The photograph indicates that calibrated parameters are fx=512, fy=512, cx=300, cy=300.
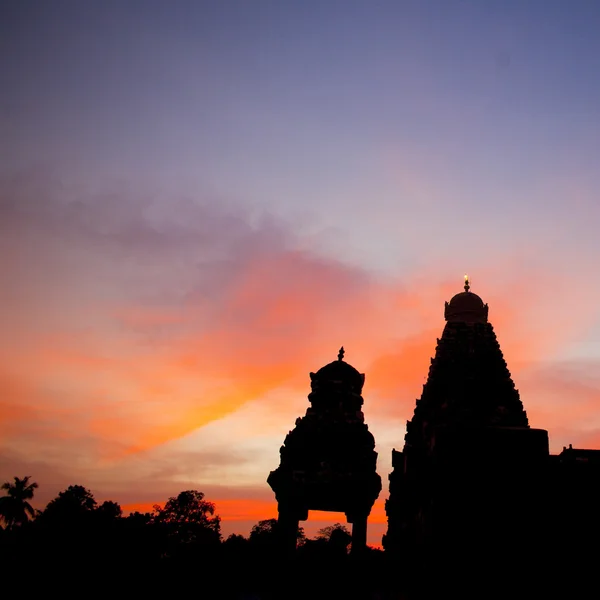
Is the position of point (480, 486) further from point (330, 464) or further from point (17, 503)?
point (17, 503)

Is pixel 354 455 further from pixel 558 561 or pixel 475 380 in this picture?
pixel 475 380

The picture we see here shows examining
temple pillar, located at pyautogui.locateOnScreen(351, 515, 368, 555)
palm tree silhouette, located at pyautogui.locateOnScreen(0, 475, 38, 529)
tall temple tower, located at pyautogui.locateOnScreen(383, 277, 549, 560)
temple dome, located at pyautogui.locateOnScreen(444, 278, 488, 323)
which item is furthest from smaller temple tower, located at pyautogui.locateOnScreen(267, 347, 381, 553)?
palm tree silhouette, located at pyautogui.locateOnScreen(0, 475, 38, 529)

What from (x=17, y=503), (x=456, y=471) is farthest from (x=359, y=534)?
(x=17, y=503)

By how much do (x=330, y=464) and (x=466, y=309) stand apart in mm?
13484

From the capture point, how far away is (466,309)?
24.6 meters

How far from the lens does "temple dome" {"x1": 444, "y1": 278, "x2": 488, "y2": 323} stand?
2445 centimetres

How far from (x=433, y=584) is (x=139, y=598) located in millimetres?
9320

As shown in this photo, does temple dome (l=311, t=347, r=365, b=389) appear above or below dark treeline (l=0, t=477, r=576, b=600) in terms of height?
above

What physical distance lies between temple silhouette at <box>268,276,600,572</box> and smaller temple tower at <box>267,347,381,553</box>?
0.09 feet

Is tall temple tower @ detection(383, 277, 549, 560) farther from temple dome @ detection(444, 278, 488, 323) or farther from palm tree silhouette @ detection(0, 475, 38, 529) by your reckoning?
palm tree silhouette @ detection(0, 475, 38, 529)

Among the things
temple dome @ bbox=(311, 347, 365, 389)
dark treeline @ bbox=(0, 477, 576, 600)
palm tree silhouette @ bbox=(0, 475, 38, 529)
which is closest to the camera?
dark treeline @ bbox=(0, 477, 576, 600)

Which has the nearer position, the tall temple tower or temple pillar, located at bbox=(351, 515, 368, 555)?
the tall temple tower

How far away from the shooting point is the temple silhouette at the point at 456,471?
7352mm

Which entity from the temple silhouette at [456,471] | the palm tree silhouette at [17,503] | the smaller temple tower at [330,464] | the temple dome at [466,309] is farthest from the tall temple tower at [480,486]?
the palm tree silhouette at [17,503]
